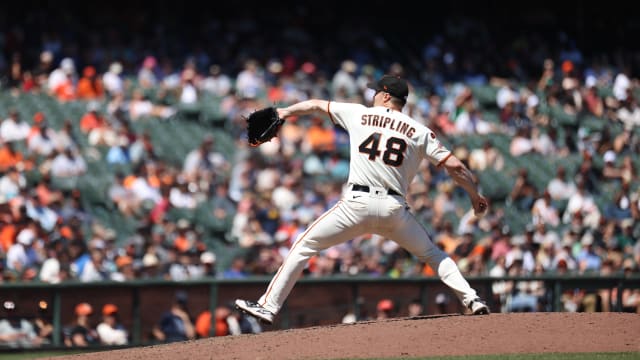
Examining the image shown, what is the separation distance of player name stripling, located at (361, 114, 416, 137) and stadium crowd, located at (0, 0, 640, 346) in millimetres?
4855

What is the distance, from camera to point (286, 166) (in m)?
15.4

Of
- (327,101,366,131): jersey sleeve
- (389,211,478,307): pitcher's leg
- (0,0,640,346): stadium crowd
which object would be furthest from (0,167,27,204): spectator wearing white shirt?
(389,211,478,307): pitcher's leg

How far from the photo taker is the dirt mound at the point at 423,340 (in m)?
7.32

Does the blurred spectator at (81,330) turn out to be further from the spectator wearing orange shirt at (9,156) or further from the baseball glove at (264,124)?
the baseball glove at (264,124)

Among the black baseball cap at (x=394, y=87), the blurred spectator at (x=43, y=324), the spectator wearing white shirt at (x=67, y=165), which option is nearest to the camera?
the black baseball cap at (x=394, y=87)

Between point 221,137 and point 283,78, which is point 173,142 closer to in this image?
point 221,137

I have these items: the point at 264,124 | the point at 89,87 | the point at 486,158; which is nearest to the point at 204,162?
the point at 89,87

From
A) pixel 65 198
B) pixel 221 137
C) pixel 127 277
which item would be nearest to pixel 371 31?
pixel 221 137

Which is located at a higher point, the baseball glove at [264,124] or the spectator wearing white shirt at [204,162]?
the spectator wearing white shirt at [204,162]

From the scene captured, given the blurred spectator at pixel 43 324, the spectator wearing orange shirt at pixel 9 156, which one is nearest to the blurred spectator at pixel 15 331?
the blurred spectator at pixel 43 324

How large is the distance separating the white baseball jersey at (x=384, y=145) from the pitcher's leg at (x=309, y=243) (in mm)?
271

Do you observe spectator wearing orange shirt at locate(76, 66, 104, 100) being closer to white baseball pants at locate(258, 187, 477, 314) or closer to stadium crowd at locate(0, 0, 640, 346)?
stadium crowd at locate(0, 0, 640, 346)

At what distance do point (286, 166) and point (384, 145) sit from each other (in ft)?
25.5

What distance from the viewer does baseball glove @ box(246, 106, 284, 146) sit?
7855mm
